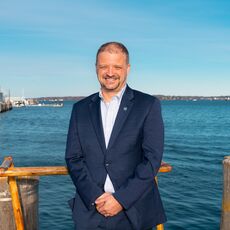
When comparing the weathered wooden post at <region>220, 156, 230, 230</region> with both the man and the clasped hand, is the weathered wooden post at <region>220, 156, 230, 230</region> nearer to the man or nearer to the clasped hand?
the man

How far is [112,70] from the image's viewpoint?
142 inches

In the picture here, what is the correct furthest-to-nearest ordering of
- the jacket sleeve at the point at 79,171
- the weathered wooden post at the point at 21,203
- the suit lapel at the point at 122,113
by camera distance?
1. the weathered wooden post at the point at 21,203
2. the suit lapel at the point at 122,113
3. the jacket sleeve at the point at 79,171

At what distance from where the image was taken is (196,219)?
14773mm

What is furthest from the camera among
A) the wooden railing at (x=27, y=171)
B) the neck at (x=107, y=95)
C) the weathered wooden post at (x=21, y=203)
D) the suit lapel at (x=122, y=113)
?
the weathered wooden post at (x=21, y=203)

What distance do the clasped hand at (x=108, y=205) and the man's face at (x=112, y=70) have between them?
115 cm

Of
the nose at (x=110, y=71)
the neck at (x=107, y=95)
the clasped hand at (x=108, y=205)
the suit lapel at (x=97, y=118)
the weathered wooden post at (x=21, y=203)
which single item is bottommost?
the weathered wooden post at (x=21, y=203)

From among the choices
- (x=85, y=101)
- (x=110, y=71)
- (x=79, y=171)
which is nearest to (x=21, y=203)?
(x=79, y=171)

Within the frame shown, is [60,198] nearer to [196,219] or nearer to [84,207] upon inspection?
[196,219]

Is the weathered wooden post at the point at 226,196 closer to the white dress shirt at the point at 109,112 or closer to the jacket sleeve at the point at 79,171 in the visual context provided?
the white dress shirt at the point at 109,112

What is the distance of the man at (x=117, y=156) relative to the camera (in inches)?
136

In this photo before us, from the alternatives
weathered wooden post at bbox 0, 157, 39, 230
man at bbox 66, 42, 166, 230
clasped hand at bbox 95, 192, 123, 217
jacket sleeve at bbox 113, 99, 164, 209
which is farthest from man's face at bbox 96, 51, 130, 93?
weathered wooden post at bbox 0, 157, 39, 230

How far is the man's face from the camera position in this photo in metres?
3.61

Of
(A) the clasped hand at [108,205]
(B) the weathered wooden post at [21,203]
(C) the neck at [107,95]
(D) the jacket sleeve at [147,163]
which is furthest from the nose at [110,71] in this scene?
(B) the weathered wooden post at [21,203]

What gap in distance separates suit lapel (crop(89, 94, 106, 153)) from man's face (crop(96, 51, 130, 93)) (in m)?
0.21
